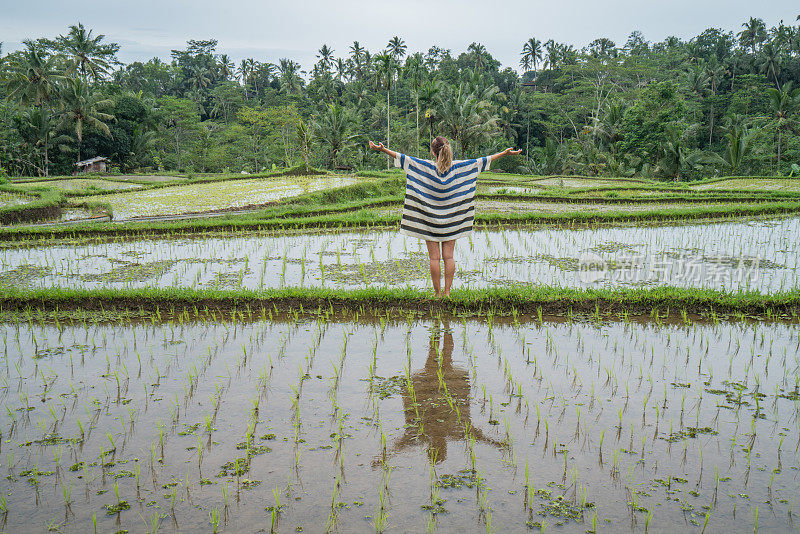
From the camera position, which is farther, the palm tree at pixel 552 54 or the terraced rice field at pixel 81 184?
the palm tree at pixel 552 54

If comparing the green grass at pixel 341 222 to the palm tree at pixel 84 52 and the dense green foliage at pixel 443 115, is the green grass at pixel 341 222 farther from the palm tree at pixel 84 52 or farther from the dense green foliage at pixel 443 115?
the palm tree at pixel 84 52

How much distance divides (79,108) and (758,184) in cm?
2733

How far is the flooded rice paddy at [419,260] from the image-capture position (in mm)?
5484

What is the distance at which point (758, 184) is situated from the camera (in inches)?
610

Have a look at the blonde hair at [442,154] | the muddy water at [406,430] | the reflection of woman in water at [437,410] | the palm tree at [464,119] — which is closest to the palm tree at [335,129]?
the palm tree at [464,119]

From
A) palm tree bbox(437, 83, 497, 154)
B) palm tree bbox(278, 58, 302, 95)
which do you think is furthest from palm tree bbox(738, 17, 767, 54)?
palm tree bbox(278, 58, 302, 95)

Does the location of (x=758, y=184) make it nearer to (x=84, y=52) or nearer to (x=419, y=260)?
(x=419, y=260)

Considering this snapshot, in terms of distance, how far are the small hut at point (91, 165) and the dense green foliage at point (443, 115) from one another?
0.57 m

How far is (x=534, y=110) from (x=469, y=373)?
35637 mm

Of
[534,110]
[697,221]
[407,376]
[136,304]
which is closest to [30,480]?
[407,376]

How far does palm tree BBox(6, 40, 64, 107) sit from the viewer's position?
25.4 metres

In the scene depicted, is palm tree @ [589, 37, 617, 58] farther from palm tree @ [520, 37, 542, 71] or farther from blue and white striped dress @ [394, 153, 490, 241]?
blue and white striped dress @ [394, 153, 490, 241]

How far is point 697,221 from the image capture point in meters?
9.47

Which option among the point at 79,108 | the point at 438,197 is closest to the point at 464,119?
the point at 79,108
